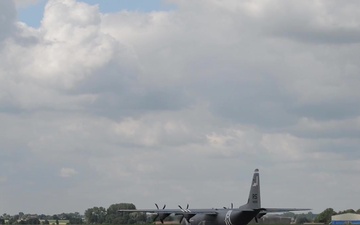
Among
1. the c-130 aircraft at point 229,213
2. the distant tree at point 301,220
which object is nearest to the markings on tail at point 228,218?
the c-130 aircraft at point 229,213

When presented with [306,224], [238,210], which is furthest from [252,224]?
[238,210]

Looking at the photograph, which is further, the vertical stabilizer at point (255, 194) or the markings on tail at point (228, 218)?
the markings on tail at point (228, 218)

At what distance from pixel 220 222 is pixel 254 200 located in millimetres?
9450

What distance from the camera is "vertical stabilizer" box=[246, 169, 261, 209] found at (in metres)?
135

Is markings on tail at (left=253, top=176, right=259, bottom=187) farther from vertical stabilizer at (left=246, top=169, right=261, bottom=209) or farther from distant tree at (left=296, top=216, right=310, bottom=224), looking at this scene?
distant tree at (left=296, top=216, right=310, bottom=224)

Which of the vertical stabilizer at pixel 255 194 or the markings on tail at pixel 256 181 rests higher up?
the markings on tail at pixel 256 181

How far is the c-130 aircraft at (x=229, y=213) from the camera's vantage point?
135000 mm

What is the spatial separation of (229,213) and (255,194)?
689cm

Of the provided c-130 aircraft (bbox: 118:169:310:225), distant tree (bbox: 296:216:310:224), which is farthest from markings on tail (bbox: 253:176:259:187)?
distant tree (bbox: 296:216:310:224)

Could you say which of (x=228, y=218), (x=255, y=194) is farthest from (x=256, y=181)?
(x=228, y=218)

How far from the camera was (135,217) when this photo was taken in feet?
647

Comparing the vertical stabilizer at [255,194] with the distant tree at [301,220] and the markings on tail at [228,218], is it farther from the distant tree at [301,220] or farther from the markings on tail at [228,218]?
the distant tree at [301,220]

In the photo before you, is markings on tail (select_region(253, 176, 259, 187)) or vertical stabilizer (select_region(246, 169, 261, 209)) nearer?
vertical stabilizer (select_region(246, 169, 261, 209))

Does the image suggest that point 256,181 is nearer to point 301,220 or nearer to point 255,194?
point 255,194
